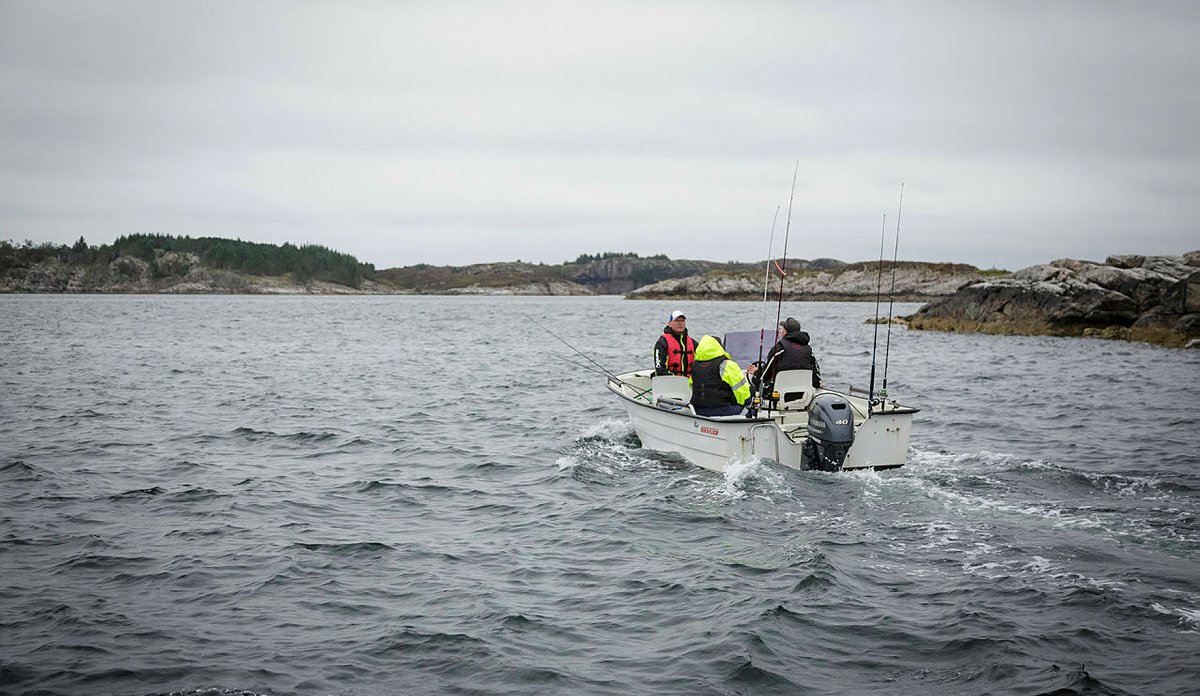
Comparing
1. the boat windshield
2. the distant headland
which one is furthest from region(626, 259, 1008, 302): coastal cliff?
the boat windshield

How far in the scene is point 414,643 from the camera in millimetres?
7086

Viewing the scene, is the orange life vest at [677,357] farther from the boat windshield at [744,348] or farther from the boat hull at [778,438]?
the boat hull at [778,438]

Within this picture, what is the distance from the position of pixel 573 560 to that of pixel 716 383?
15.5 ft

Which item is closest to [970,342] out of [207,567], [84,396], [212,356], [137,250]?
[212,356]

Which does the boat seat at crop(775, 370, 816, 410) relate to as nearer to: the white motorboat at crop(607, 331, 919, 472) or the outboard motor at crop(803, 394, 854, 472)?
the white motorboat at crop(607, 331, 919, 472)

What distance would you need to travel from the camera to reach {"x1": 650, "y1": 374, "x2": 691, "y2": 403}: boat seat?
1479 cm

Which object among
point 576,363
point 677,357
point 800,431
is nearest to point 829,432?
point 800,431

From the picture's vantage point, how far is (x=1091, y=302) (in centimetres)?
4975

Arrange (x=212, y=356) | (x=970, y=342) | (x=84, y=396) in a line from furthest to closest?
(x=970, y=342), (x=212, y=356), (x=84, y=396)

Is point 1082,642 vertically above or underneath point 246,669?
above

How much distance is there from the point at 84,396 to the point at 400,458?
12955 millimetres

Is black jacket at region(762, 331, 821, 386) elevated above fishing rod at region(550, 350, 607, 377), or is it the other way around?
black jacket at region(762, 331, 821, 386)

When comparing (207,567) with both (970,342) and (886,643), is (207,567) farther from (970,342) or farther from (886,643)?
(970,342)

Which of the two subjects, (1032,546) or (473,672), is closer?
(473,672)
